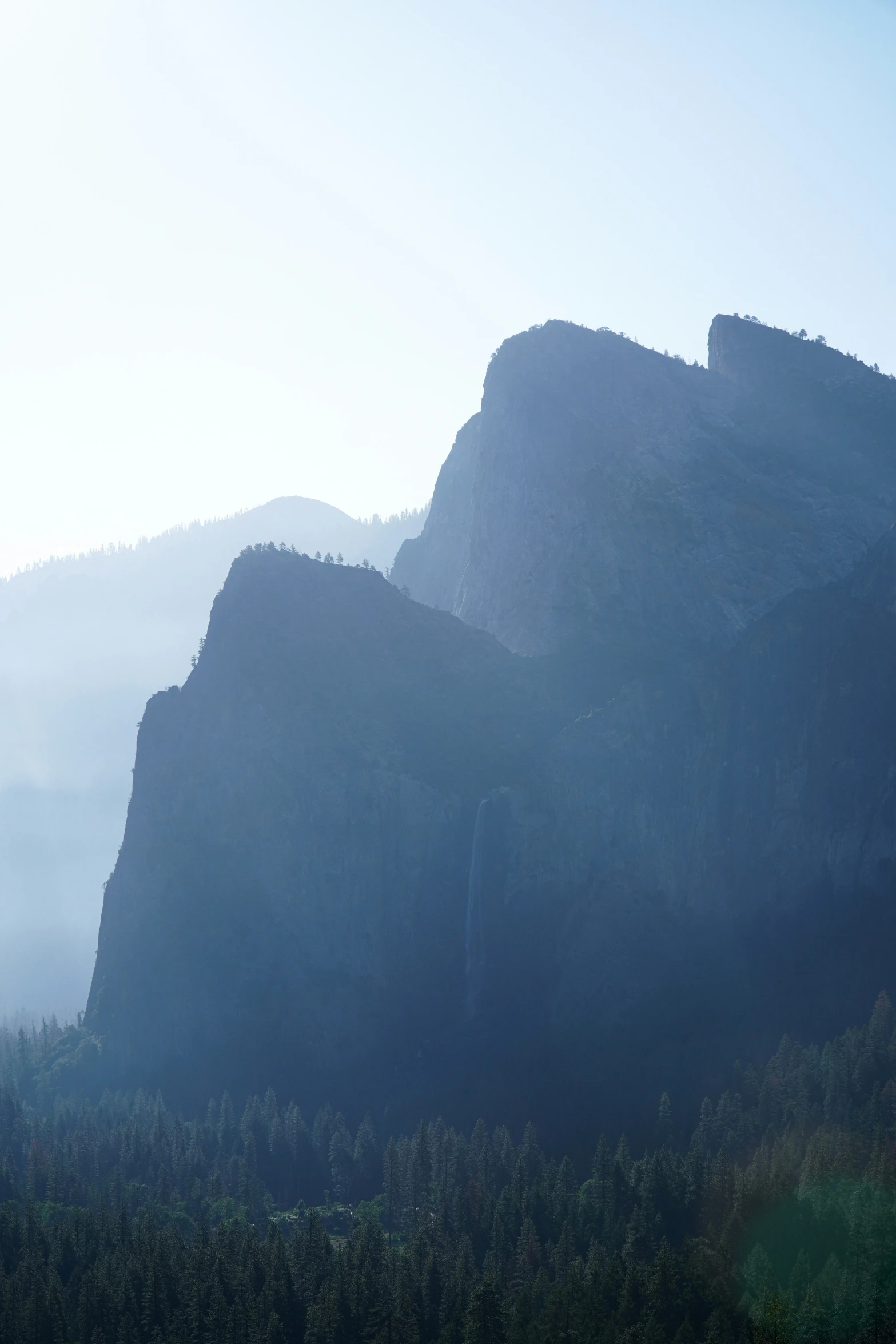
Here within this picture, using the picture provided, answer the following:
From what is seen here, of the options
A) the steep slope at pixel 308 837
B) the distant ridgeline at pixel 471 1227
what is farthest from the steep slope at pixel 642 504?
the distant ridgeline at pixel 471 1227

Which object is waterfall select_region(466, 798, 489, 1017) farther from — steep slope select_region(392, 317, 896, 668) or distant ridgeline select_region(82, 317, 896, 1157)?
steep slope select_region(392, 317, 896, 668)

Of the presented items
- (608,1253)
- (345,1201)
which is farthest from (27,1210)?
(608,1253)

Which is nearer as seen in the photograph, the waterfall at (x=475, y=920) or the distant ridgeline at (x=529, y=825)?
the distant ridgeline at (x=529, y=825)

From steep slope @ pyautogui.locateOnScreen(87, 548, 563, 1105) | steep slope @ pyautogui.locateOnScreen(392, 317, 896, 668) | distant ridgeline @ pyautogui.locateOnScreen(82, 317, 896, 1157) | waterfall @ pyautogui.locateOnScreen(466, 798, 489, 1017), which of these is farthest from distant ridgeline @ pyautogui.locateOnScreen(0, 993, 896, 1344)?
steep slope @ pyautogui.locateOnScreen(392, 317, 896, 668)

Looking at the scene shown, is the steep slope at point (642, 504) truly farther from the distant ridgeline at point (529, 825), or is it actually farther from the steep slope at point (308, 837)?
the steep slope at point (308, 837)

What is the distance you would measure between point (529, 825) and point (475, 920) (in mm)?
11447

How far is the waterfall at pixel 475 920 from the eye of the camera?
16038 centimetres

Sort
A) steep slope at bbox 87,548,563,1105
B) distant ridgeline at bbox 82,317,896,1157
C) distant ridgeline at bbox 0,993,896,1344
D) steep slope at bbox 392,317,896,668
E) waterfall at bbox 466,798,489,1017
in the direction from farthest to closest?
1. steep slope at bbox 392,317,896,668
2. waterfall at bbox 466,798,489,1017
3. steep slope at bbox 87,548,563,1105
4. distant ridgeline at bbox 82,317,896,1157
5. distant ridgeline at bbox 0,993,896,1344

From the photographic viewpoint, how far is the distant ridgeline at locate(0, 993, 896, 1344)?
83375mm

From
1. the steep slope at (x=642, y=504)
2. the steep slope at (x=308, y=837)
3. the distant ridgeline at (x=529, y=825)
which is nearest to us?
the distant ridgeline at (x=529, y=825)

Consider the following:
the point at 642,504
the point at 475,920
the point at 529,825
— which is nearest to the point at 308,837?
the point at 475,920

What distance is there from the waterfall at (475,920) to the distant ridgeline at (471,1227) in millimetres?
24963

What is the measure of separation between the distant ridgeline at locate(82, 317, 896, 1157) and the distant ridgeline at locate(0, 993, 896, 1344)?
18.9m

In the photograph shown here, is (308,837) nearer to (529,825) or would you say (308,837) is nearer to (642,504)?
(529,825)
